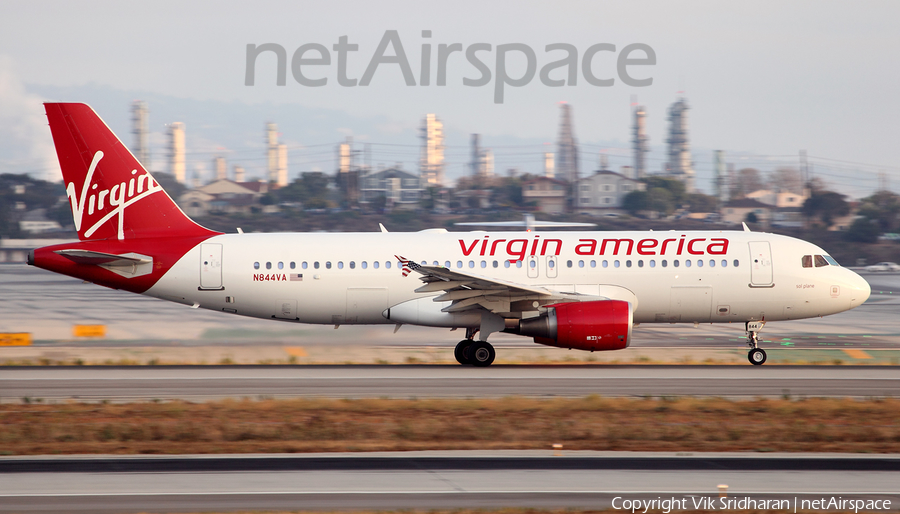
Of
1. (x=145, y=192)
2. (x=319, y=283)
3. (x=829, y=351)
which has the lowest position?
(x=829, y=351)

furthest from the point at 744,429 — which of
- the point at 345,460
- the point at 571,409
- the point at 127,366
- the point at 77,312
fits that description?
the point at 77,312

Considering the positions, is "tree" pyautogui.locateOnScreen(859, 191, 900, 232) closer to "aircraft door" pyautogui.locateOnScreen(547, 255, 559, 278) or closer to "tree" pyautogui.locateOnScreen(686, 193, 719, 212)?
"tree" pyautogui.locateOnScreen(686, 193, 719, 212)

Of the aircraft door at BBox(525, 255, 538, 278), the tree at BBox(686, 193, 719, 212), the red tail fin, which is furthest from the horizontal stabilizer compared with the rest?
the tree at BBox(686, 193, 719, 212)

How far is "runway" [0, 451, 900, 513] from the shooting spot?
10.8 m

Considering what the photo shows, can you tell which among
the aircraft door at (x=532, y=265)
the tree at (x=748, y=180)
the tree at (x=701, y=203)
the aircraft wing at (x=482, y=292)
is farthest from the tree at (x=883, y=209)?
the aircraft wing at (x=482, y=292)

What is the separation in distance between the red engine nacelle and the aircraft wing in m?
0.76

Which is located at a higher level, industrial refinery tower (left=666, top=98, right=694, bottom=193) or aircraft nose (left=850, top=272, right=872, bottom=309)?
industrial refinery tower (left=666, top=98, right=694, bottom=193)

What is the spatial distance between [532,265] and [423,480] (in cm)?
1293

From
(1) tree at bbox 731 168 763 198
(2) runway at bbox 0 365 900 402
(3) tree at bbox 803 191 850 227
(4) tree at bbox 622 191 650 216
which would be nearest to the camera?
(2) runway at bbox 0 365 900 402

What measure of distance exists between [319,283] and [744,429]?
13.1 meters

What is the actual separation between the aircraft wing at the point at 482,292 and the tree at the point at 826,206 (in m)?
86.7

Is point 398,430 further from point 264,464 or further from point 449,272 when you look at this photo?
point 449,272

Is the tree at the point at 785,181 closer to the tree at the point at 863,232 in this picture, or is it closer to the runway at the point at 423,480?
the tree at the point at 863,232

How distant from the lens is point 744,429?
1530cm
